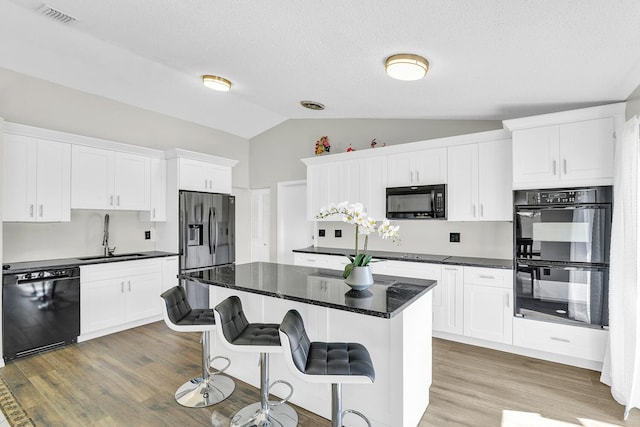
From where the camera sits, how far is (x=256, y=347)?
75.5 inches

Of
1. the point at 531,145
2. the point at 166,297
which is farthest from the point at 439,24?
the point at 166,297

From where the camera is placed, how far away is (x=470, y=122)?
12.9 ft

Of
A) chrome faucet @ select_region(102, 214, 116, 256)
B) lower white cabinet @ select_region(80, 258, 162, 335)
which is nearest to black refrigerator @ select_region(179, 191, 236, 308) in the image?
lower white cabinet @ select_region(80, 258, 162, 335)

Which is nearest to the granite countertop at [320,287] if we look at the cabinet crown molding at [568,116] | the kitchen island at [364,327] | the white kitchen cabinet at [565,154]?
the kitchen island at [364,327]

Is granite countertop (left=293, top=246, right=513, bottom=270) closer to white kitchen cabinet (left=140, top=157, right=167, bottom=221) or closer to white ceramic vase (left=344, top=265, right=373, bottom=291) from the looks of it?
white ceramic vase (left=344, top=265, right=373, bottom=291)

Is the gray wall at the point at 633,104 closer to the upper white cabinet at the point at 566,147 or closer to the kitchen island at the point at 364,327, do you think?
the upper white cabinet at the point at 566,147

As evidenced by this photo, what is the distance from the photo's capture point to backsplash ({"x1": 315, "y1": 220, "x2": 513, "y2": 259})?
147 inches

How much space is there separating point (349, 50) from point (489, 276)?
8.23 feet

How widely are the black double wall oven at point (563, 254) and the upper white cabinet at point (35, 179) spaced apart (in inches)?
188

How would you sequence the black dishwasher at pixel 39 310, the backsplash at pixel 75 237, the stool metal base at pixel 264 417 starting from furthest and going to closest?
the backsplash at pixel 75 237 < the black dishwasher at pixel 39 310 < the stool metal base at pixel 264 417

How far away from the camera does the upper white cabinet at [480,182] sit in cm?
343

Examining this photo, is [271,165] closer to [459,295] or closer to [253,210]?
[253,210]

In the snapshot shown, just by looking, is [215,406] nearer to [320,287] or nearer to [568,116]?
[320,287]

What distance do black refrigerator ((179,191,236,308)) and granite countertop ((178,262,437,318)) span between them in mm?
1769
